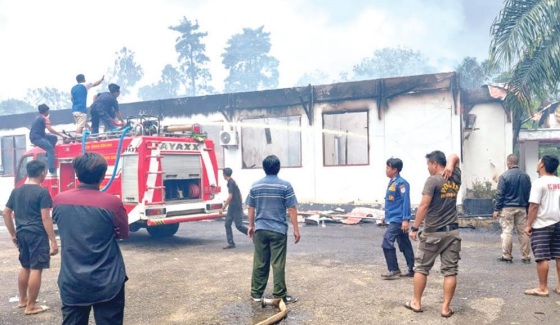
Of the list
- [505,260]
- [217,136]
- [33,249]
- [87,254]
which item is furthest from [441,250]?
[217,136]

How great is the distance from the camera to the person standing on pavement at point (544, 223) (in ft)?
19.0

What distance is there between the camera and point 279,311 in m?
5.43

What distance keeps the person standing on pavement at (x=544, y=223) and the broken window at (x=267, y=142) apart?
11188mm

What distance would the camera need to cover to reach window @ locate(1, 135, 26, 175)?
20391 mm

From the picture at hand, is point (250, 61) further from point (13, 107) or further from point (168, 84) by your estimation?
point (13, 107)

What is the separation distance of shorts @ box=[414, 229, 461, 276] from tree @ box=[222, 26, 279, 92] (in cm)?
5542

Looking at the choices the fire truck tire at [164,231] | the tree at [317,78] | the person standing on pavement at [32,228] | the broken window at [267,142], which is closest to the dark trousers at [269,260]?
the person standing on pavement at [32,228]

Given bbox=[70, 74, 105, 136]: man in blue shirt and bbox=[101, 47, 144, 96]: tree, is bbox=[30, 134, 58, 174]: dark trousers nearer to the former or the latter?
bbox=[70, 74, 105, 136]: man in blue shirt

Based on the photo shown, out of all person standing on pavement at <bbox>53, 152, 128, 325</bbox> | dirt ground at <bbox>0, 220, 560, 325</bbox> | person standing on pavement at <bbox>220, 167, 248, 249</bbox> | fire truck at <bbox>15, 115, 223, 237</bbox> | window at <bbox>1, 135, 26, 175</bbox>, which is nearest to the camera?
person standing on pavement at <bbox>53, 152, 128, 325</bbox>

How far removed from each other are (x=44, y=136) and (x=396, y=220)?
7.90 metres

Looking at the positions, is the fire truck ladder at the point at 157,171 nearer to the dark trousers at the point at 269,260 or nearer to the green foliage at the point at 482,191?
the dark trousers at the point at 269,260

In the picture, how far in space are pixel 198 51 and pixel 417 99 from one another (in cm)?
4683

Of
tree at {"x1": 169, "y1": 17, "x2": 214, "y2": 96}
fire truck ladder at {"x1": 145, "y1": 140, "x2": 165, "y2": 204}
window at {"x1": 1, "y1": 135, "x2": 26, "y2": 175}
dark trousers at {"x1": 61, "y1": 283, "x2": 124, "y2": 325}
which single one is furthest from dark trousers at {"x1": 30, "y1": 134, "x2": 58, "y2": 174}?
tree at {"x1": 169, "y1": 17, "x2": 214, "y2": 96}

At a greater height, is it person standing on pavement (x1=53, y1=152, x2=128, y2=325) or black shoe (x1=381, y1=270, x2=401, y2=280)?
person standing on pavement (x1=53, y1=152, x2=128, y2=325)
